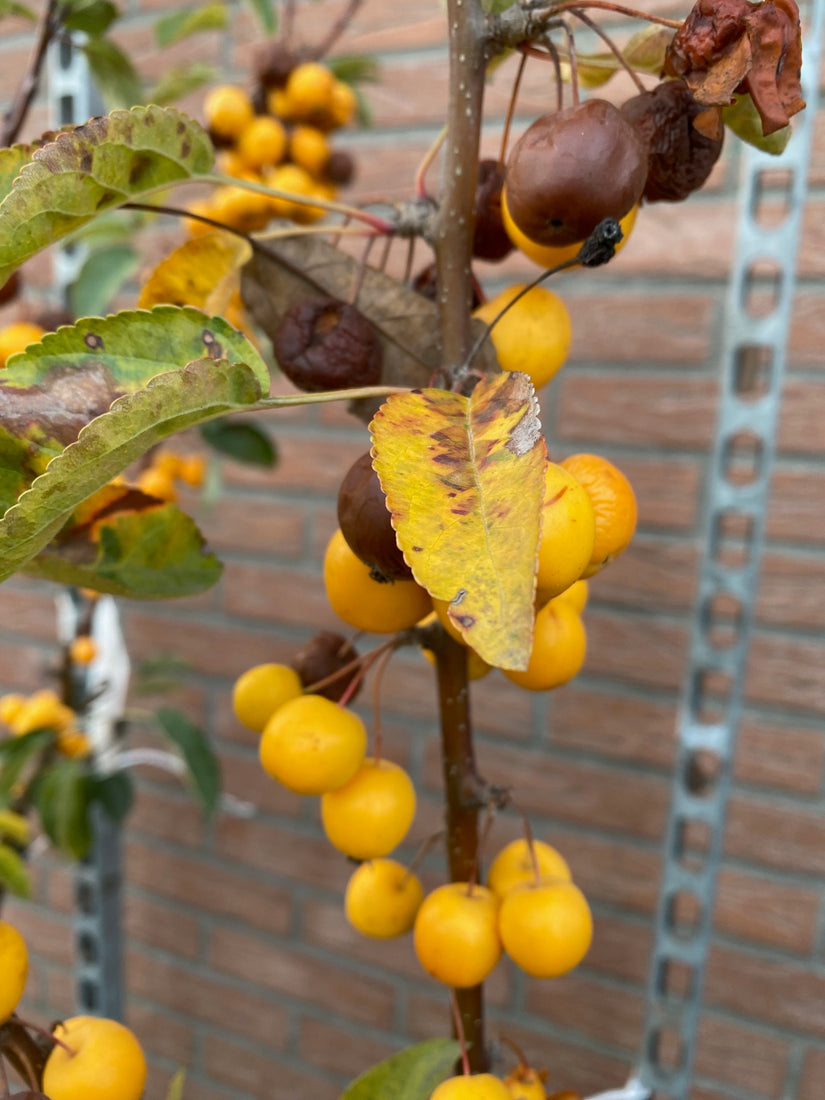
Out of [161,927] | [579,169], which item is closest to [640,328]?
[579,169]

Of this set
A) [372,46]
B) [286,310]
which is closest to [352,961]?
[286,310]

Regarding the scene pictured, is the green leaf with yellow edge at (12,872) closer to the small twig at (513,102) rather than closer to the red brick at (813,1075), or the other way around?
the small twig at (513,102)

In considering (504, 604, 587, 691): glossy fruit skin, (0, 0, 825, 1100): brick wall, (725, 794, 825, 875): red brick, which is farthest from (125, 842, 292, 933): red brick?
(504, 604, 587, 691): glossy fruit skin

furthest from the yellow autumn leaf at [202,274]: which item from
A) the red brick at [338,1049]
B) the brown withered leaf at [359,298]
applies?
the red brick at [338,1049]

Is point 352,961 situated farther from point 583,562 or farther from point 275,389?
point 583,562

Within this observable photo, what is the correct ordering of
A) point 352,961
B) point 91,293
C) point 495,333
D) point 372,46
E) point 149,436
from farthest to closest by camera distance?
point 352,961 → point 372,46 → point 91,293 → point 495,333 → point 149,436

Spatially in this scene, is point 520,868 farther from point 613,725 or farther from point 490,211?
point 613,725
